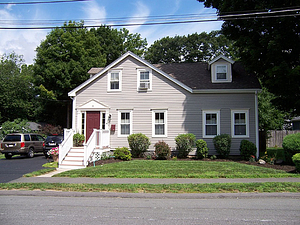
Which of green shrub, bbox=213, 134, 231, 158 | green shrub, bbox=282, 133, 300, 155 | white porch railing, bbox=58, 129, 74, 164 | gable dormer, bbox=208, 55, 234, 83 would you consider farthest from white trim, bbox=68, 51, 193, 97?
green shrub, bbox=282, 133, 300, 155

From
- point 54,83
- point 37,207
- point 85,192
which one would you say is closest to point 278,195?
point 85,192

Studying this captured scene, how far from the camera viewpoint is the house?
1692cm

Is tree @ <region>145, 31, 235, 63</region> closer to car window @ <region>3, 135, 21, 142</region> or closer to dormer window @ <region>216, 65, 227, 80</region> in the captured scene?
dormer window @ <region>216, 65, 227, 80</region>

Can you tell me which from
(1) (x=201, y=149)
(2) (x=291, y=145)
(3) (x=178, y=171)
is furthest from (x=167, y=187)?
(2) (x=291, y=145)

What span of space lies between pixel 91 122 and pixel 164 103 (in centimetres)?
500

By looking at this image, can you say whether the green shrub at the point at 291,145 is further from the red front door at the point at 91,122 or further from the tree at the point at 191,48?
the tree at the point at 191,48

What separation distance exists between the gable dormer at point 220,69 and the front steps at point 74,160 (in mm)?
9816

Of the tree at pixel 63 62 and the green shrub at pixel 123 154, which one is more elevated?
the tree at pixel 63 62

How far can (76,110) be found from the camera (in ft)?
57.7

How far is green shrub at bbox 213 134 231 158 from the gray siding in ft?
2.94

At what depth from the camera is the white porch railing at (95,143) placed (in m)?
14.2

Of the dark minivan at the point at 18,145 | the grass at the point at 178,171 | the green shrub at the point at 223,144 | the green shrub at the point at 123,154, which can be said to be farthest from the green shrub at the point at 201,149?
the dark minivan at the point at 18,145

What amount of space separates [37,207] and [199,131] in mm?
11782

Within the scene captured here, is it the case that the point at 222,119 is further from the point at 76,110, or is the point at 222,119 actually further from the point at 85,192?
the point at 85,192
